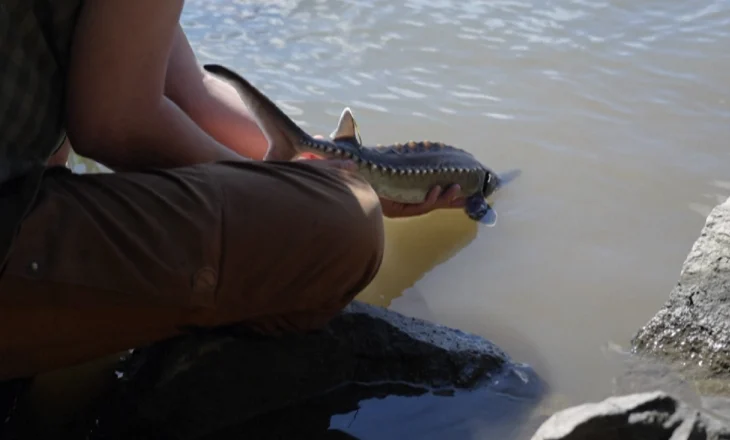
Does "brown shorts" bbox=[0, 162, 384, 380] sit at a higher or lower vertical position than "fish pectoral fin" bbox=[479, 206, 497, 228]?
higher

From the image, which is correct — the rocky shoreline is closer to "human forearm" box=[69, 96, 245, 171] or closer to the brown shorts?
the brown shorts

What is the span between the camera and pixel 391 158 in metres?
3.28

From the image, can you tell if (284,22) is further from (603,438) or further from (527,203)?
(603,438)

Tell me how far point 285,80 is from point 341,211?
129 inches

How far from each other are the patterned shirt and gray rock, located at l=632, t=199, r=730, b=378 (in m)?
1.82

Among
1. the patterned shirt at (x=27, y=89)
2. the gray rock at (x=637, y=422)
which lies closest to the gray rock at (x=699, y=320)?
the gray rock at (x=637, y=422)

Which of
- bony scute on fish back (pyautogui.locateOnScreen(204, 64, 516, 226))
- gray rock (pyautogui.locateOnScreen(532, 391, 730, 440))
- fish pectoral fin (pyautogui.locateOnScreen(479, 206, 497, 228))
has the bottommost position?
fish pectoral fin (pyautogui.locateOnScreen(479, 206, 497, 228))

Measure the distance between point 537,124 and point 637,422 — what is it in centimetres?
295

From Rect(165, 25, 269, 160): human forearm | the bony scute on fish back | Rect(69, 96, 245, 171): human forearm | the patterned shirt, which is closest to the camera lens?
the patterned shirt

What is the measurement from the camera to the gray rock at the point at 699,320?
8.54ft

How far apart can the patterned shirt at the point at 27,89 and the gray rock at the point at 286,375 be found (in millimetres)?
631

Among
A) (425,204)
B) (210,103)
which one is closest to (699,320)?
(425,204)

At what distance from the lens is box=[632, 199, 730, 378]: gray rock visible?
8.54ft

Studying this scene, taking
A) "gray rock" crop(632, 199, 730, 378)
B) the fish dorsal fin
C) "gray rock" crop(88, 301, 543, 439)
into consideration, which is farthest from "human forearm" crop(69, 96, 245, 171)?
"gray rock" crop(632, 199, 730, 378)
